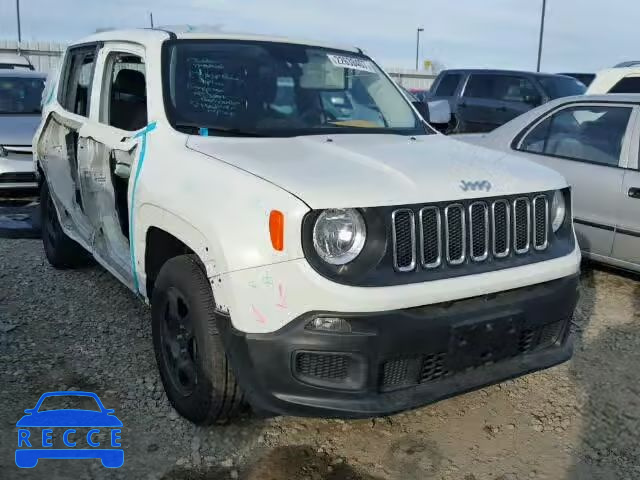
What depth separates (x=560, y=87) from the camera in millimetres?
12180

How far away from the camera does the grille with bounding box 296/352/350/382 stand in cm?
256

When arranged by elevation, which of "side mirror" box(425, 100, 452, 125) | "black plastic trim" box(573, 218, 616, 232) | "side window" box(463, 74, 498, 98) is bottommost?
"black plastic trim" box(573, 218, 616, 232)

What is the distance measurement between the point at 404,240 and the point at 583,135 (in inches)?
145

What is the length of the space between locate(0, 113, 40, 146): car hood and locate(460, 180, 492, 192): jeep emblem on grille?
23.1ft

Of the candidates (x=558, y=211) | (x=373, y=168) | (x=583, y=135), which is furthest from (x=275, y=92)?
(x=583, y=135)

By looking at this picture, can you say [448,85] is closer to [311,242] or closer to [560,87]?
Result: [560,87]

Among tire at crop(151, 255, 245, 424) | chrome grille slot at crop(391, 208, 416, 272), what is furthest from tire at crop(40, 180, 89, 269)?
chrome grille slot at crop(391, 208, 416, 272)

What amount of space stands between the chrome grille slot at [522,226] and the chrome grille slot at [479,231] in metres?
0.20

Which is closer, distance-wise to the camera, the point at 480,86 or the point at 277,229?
the point at 277,229

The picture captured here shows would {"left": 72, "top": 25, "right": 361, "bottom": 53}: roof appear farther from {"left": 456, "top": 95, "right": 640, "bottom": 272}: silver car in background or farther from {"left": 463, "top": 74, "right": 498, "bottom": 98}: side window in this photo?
{"left": 463, "top": 74, "right": 498, "bottom": 98}: side window

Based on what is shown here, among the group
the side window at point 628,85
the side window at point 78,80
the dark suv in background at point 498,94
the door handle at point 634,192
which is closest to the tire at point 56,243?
the side window at point 78,80

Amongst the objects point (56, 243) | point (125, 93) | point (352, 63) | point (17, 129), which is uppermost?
point (352, 63)

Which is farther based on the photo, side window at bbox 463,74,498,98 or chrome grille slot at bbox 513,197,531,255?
side window at bbox 463,74,498,98

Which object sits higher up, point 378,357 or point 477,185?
point 477,185
